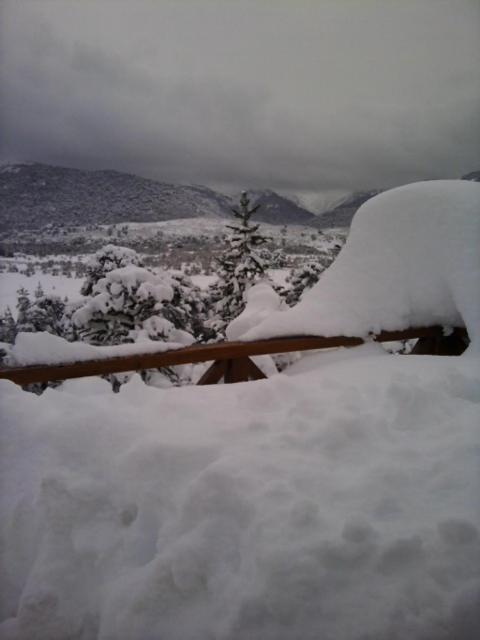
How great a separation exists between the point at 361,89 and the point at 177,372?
4684mm

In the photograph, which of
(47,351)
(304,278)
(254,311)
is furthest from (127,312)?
(304,278)

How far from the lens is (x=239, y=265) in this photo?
36.7ft

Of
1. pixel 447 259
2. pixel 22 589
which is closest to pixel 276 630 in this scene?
pixel 22 589

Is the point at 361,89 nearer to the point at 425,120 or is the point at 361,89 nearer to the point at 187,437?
the point at 425,120

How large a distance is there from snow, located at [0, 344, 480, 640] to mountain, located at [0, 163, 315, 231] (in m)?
29.5

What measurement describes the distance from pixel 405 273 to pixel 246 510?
2.33m

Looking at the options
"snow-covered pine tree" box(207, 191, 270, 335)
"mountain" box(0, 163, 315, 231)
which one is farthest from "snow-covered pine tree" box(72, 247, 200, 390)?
"mountain" box(0, 163, 315, 231)

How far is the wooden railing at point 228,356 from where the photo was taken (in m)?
1.99

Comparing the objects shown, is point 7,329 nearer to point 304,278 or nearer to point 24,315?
point 24,315

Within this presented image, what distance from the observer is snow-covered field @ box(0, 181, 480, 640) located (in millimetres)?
955

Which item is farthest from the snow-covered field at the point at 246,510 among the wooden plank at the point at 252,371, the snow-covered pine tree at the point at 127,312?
the snow-covered pine tree at the point at 127,312

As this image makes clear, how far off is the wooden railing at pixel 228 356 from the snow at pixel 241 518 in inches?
6.5

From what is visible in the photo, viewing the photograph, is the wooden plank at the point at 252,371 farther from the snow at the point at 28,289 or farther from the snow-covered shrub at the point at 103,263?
the snow at the point at 28,289

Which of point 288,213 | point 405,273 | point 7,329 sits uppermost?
point 288,213
